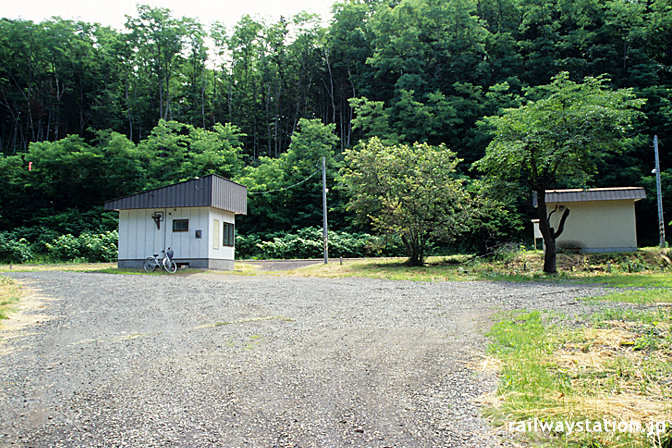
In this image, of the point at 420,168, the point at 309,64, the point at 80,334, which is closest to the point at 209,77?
the point at 309,64

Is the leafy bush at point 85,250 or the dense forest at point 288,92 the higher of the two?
the dense forest at point 288,92

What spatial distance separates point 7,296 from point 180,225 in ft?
28.1

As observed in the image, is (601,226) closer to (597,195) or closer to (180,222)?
(597,195)

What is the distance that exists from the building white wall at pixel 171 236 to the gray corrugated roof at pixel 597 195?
41.2ft

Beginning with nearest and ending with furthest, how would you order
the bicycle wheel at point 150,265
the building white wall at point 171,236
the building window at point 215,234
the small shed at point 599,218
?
1. the bicycle wheel at point 150,265
2. the building white wall at point 171,236
3. the small shed at point 599,218
4. the building window at point 215,234

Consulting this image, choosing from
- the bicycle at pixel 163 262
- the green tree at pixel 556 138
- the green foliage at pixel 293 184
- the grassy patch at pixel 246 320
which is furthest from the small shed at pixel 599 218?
the green foliage at pixel 293 184

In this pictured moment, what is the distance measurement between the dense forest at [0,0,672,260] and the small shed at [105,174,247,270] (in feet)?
39.6

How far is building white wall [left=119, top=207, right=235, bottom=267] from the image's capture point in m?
17.4

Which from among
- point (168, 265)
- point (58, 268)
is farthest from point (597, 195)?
point (58, 268)

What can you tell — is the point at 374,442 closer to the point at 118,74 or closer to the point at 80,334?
the point at 80,334

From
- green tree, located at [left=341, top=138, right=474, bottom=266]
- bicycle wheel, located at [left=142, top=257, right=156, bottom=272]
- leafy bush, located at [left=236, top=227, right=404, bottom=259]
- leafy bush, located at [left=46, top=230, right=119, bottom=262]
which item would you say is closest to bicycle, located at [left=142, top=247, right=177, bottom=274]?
bicycle wheel, located at [left=142, top=257, right=156, bottom=272]

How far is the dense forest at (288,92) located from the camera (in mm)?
31328

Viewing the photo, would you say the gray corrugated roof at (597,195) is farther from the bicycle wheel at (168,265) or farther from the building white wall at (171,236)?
the bicycle wheel at (168,265)

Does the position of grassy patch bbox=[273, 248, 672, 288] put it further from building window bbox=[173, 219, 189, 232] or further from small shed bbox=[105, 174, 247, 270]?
building window bbox=[173, 219, 189, 232]
